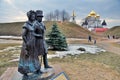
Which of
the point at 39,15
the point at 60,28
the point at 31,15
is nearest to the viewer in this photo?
the point at 31,15

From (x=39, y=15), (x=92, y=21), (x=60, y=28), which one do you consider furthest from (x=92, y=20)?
(x=39, y=15)

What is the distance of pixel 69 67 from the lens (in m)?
9.33

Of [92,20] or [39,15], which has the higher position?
[92,20]

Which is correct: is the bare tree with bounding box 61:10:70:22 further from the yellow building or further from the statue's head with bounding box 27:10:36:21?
the statue's head with bounding box 27:10:36:21

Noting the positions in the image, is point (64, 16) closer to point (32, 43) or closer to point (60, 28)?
point (60, 28)

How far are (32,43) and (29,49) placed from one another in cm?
20

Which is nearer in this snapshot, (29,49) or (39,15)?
(29,49)

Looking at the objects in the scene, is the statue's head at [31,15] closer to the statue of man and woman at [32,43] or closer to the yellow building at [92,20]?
the statue of man and woman at [32,43]

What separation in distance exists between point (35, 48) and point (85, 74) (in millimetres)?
3136

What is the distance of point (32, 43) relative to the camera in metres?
5.69

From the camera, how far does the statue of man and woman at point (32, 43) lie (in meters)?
5.62

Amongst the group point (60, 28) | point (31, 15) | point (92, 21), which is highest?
point (92, 21)

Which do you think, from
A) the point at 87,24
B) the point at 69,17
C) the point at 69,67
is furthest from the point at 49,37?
the point at 87,24

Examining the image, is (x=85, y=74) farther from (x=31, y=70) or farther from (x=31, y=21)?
(x=31, y=21)
